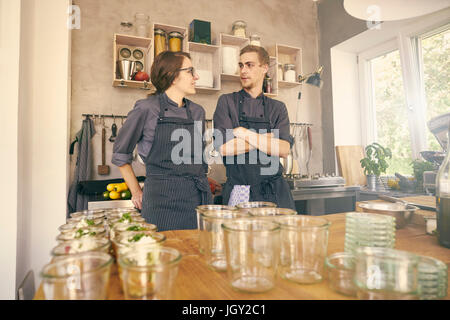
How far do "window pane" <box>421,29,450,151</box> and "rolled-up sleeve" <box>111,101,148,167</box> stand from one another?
9.75 ft

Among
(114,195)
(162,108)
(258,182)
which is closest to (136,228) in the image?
(162,108)

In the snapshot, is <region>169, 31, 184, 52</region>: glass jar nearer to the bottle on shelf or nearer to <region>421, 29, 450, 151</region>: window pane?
<region>421, 29, 450, 151</region>: window pane

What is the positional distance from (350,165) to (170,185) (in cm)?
289

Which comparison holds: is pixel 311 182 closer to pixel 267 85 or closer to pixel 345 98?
pixel 267 85

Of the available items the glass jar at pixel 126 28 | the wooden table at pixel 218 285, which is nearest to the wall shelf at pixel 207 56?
the glass jar at pixel 126 28

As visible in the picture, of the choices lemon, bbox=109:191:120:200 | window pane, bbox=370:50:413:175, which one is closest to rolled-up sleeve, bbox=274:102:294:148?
lemon, bbox=109:191:120:200

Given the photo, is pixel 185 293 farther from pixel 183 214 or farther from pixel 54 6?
pixel 54 6

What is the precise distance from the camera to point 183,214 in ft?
5.64

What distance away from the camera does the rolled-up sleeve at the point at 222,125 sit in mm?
2000

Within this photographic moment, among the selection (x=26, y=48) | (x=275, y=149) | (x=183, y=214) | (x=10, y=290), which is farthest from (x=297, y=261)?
(x=26, y=48)

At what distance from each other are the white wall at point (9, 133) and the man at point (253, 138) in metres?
1.23

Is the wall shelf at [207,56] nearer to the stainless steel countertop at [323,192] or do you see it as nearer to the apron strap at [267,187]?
the stainless steel countertop at [323,192]

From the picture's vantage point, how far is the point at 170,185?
5.64 ft
